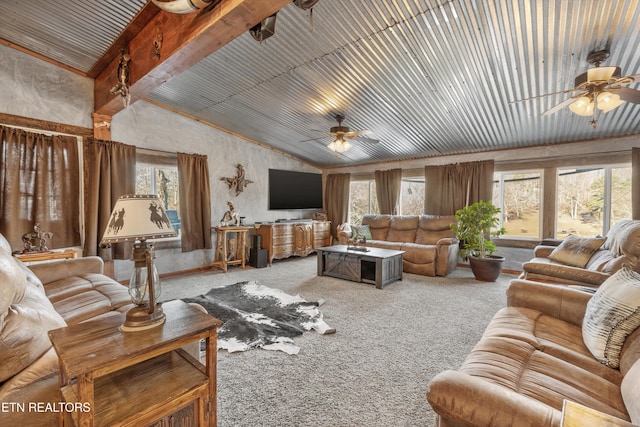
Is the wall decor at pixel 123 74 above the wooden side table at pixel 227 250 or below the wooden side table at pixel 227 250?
above

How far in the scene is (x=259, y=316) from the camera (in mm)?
2951

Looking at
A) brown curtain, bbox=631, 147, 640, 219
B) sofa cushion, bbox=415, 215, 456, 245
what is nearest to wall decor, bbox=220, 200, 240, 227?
sofa cushion, bbox=415, 215, 456, 245

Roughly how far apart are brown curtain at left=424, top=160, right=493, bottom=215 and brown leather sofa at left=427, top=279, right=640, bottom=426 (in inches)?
140

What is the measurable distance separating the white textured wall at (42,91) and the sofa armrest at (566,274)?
589 cm

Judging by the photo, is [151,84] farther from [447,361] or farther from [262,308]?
[447,361]

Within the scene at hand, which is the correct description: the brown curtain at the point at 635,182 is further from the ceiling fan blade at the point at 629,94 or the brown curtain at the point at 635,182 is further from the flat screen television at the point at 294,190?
the flat screen television at the point at 294,190

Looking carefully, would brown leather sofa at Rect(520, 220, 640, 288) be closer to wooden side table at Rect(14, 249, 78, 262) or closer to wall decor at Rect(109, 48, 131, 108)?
wall decor at Rect(109, 48, 131, 108)

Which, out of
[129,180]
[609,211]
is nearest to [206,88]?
[129,180]

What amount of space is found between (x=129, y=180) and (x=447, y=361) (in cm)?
454

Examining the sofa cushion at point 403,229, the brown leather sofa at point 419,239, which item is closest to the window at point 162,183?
the brown leather sofa at point 419,239

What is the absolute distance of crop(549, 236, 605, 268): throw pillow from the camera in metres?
3.23

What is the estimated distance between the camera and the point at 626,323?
1.30 m

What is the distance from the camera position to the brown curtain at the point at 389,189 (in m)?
6.25

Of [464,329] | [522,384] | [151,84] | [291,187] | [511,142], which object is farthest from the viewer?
[291,187]
